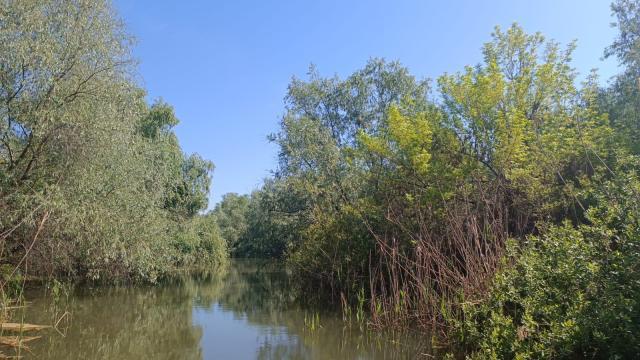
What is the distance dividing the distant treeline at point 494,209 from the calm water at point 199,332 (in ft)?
2.89

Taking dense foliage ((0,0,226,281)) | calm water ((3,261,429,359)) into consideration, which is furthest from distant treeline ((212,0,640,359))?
dense foliage ((0,0,226,281))

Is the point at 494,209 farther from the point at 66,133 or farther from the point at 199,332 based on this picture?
the point at 66,133

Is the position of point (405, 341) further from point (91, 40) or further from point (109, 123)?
point (91, 40)

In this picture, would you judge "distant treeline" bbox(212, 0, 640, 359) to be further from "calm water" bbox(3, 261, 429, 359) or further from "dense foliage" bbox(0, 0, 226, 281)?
"dense foliage" bbox(0, 0, 226, 281)

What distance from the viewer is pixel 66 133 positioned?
12.2 meters

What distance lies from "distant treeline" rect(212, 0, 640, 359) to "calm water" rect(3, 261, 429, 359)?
0.88 m

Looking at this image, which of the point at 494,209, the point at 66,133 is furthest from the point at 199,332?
the point at 494,209

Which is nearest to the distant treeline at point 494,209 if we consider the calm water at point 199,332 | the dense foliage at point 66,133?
the calm water at point 199,332

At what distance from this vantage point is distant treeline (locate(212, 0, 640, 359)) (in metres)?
5.91

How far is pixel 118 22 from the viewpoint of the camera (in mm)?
14008

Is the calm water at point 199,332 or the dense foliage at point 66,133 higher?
the dense foliage at point 66,133

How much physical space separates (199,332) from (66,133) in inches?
253

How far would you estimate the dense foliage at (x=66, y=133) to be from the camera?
38.4 ft

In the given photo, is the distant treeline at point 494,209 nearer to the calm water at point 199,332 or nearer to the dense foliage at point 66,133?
the calm water at point 199,332
